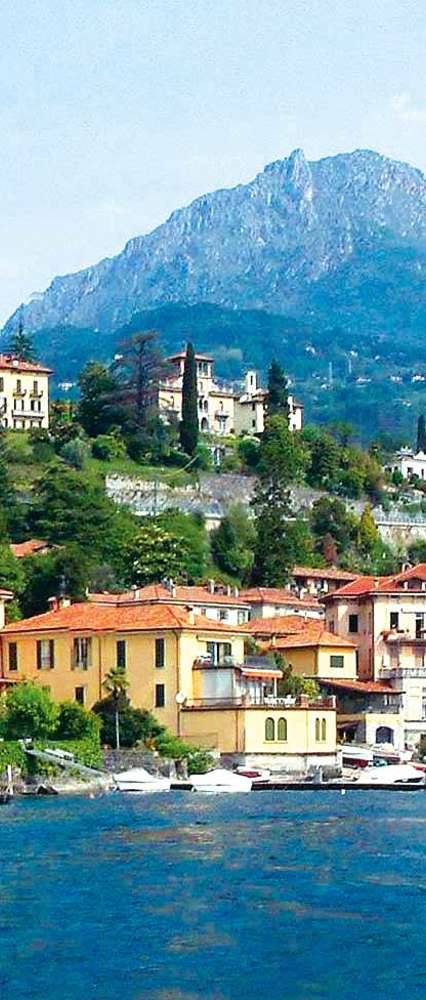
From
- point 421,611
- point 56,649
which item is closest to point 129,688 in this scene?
point 56,649

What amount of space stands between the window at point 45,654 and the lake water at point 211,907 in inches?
965

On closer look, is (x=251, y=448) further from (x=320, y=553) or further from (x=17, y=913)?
(x=17, y=913)

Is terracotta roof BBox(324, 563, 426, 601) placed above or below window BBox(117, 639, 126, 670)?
above

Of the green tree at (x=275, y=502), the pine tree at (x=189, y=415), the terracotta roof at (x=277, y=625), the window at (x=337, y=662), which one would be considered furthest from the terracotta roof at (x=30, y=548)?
the pine tree at (x=189, y=415)

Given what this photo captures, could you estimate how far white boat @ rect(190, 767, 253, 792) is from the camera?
65000 mm

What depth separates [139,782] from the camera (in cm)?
6475

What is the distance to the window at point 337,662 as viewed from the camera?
289 ft

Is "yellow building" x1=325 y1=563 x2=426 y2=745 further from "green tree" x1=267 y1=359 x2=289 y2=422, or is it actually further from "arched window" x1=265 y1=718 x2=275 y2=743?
"green tree" x1=267 y1=359 x2=289 y2=422

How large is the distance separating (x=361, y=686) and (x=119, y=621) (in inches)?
632

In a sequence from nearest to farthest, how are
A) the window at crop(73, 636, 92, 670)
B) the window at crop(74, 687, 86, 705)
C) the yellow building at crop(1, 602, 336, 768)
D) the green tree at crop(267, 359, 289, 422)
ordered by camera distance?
the yellow building at crop(1, 602, 336, 768) → the window at crop(74, 687, 86, 705) → the window at crop(73, 636, 92, 670) → the green tree at crop(267, 359, 289, 422)

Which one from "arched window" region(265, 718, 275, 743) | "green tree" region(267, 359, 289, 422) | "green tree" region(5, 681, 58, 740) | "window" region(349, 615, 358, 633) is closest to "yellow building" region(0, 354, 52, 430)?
"green tree" region(267, 359, 289, 422)

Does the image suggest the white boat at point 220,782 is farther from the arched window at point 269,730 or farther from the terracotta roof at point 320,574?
the terracotta roof at point 320,574

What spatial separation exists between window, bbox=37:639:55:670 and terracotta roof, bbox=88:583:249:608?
7574 mm

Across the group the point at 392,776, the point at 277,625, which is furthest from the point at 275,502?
the point at 392,776
